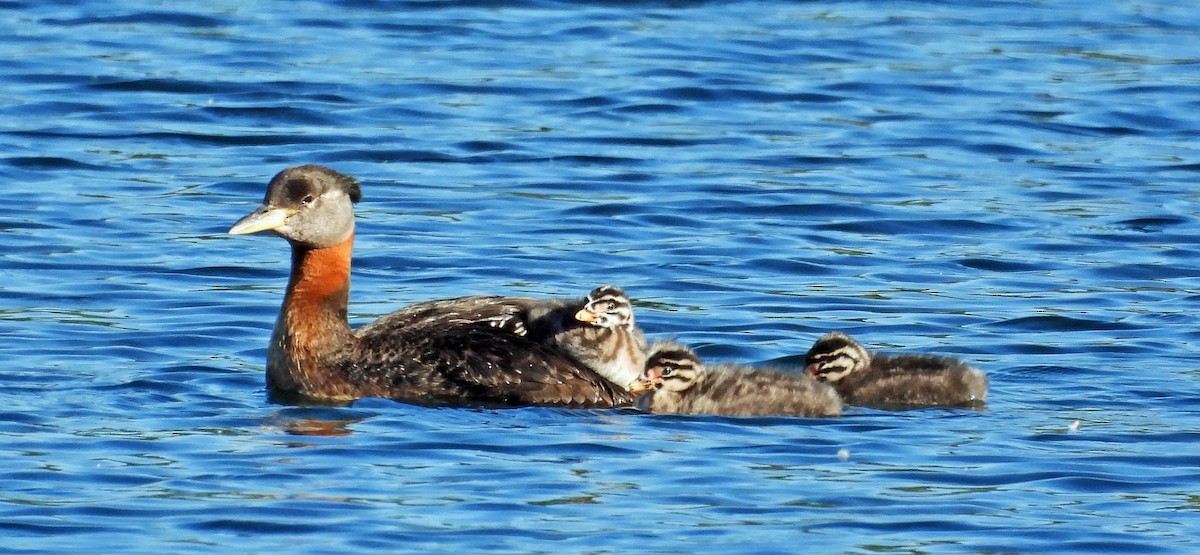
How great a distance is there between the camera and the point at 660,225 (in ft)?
53.8

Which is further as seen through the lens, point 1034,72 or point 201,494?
point 1034,72

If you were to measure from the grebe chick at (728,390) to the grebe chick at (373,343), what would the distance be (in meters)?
0.37

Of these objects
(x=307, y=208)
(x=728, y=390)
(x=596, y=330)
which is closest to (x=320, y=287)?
(x=307, y=208)

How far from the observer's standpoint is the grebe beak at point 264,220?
11727mm

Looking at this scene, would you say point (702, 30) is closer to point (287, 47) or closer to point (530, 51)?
point (530, 51)

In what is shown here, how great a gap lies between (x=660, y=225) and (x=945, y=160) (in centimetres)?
317

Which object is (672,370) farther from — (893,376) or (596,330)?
(893,376)

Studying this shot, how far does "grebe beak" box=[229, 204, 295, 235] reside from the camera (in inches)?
462

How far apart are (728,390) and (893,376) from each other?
0.85 m

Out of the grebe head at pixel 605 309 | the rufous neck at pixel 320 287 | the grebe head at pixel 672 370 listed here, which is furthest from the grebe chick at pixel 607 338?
the rufous neck at pixel 320 287

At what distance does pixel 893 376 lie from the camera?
11.6 meters

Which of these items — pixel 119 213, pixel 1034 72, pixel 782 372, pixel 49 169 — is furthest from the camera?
pixel 1034 72

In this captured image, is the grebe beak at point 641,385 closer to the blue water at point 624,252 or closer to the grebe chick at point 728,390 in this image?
the grebe chick at point 728,390

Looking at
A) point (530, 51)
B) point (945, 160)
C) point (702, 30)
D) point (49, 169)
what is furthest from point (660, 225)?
point (702, 30)
